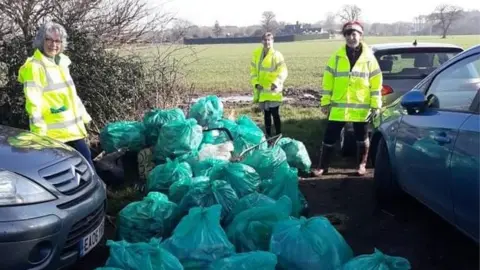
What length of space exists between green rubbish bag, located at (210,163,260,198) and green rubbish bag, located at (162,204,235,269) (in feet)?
3.92

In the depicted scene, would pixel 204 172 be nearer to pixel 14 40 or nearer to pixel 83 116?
pixel 83 116

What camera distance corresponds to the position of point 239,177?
4.37 metres

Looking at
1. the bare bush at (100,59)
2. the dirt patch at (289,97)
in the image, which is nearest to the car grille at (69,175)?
the bare bush at (100,59)

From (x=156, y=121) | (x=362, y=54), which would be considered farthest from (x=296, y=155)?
(x=156, y=121)

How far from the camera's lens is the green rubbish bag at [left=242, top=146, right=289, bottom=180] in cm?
504

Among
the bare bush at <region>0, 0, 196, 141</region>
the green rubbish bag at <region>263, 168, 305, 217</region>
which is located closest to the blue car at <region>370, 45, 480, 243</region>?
the green rubbish bag at <region>263, 168, 305, 217</region>

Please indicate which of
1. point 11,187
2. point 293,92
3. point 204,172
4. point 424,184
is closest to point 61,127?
point 204,172

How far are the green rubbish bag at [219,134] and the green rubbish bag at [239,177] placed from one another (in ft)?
4.89

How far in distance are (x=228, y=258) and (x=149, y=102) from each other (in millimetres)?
5365

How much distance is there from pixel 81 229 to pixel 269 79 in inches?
209

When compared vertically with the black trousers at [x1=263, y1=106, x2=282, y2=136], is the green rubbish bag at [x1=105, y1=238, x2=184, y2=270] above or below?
above

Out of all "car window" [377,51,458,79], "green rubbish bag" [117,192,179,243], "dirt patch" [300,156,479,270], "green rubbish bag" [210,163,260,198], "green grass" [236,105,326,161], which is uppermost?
"car window" [377,51,458,79]

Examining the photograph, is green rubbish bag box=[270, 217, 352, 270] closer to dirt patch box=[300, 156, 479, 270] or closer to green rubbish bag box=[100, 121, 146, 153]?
dirt patch box=[300, 156, 479, 270]

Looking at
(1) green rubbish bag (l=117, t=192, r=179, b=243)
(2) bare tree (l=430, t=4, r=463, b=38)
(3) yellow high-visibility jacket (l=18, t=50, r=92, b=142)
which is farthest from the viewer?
(2) bare tree (l=430, t=4, r=463, b=38)
